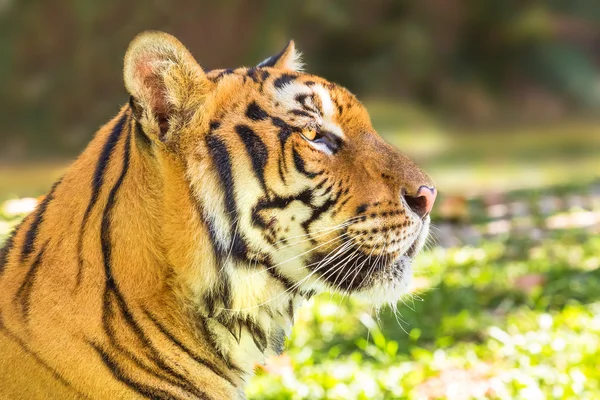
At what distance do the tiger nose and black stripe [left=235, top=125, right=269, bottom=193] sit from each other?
372 millimetres

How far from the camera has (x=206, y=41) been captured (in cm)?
1177

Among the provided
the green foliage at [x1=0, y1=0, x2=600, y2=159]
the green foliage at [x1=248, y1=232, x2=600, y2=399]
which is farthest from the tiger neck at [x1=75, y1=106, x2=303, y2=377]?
the green foliage at [x1=0, y1=0, x2=600, y2=159]

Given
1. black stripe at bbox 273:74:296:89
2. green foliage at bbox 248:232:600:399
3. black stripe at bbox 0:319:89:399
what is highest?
black stripe at bbox 273:74:296:89

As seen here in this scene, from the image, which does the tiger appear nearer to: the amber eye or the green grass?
the amber eye

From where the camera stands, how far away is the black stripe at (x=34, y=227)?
1.97m

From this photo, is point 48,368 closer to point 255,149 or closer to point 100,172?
point 100,172

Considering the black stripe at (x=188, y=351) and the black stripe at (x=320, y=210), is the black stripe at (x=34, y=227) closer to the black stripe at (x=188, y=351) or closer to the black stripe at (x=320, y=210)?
the black stripe at (x=188, y=351)

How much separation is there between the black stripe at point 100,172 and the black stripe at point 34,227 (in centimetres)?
13

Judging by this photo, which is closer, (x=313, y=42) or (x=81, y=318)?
(x=81, y=318)

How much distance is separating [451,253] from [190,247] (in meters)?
3.72

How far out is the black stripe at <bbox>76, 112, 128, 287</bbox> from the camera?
191 centimetres

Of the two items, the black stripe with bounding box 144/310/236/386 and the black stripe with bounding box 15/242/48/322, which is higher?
the black stripe with bounding box 15/242/48/322

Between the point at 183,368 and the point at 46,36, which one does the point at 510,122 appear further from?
the point at 183,368

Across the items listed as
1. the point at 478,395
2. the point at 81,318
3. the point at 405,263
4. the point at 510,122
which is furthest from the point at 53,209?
the point at 510,122
